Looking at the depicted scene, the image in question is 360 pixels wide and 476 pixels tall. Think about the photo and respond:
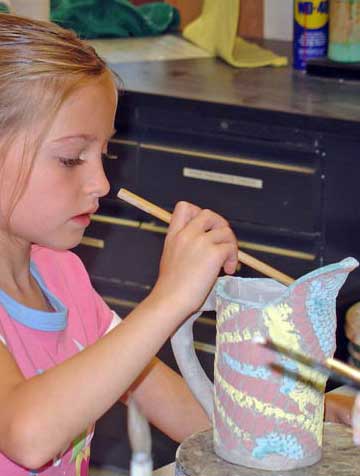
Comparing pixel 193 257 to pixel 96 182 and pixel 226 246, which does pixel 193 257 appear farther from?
pixel 96 182

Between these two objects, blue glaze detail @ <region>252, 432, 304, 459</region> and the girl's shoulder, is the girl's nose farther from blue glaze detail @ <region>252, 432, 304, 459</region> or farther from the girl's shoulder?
blue glaze detail @ <region>252, 432, 304, 459</region>

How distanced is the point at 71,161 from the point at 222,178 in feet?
3.63

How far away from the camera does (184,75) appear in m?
2.46

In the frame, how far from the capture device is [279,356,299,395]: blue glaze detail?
0.92 meters

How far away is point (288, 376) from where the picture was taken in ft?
3.03

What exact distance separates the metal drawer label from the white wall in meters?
0.78

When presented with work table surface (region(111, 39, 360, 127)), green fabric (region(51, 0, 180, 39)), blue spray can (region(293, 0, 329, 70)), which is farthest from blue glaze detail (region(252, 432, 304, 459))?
green fabric (region(51, 0, 180, 39))

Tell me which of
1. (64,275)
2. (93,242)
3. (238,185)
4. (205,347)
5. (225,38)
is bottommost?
(205,347)

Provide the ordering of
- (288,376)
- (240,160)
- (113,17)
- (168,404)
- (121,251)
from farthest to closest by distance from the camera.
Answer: (113,17), (121,251), (240,160), (168,404), (288,376)

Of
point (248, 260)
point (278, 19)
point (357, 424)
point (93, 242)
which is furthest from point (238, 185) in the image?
point (357, 424)

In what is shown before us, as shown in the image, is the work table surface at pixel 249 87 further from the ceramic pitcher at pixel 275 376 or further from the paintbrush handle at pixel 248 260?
the ceramic pitcher at pixel 275 376

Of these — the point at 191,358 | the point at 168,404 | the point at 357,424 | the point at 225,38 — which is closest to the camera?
the point at 357,424

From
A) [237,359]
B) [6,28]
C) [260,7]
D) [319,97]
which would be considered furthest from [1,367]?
[260,7]

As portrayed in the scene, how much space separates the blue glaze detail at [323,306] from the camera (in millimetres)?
916
